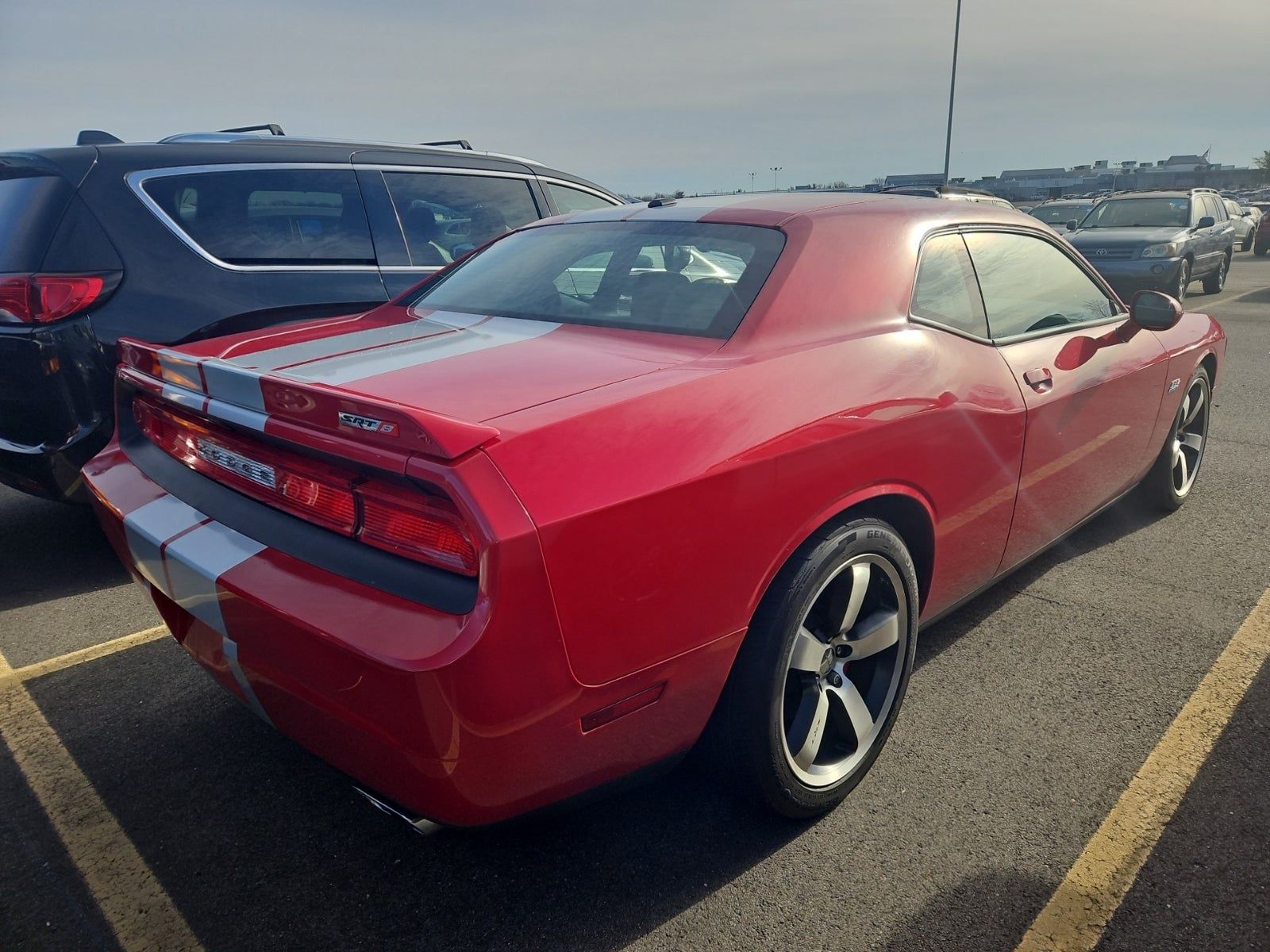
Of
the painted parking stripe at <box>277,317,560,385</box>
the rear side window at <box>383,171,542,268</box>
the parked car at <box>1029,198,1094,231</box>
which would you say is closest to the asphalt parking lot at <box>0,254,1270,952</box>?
the painted parking stripe at <box>277,317,560,385</box>

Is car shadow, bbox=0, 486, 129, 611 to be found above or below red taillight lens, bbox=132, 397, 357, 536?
below

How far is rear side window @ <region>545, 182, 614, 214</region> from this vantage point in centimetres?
552

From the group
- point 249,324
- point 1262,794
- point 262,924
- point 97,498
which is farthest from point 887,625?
point 249,324

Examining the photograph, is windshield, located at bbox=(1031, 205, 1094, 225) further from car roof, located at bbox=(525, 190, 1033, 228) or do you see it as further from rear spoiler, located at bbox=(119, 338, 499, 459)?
rear spoiler, located at bbox=(119, 338, 499, 459)

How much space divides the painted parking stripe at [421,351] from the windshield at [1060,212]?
1790 cm

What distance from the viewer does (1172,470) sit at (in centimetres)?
427

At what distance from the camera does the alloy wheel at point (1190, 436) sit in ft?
14.0

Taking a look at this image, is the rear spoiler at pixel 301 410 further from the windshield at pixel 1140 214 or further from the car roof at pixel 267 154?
the windshield at pixel 1140 214

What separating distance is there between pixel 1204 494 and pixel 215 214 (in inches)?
195

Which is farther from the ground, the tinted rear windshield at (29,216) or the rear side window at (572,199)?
the tinted rear windshield at (29,216)

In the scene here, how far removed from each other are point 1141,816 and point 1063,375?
4.58 feet

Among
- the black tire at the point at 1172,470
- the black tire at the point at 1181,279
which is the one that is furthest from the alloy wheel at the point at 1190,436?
the black tire at the point at 1181,279

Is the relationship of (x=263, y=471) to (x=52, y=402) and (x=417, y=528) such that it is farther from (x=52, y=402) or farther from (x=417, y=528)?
(x=52, y=402)

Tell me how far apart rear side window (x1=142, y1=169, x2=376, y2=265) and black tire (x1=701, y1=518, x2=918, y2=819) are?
3046 mm
